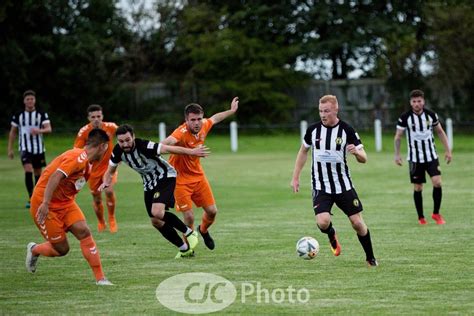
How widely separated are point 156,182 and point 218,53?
97.0 feet

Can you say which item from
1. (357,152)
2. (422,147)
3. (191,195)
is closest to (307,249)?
(357,152)

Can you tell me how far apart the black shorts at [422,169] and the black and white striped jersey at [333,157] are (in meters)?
4.56

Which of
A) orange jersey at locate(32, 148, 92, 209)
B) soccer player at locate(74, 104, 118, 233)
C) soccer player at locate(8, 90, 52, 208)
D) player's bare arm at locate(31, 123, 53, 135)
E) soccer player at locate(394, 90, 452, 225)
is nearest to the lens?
orange jersey at locate(32, 148, 92, 209)

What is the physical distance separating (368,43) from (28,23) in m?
14.7

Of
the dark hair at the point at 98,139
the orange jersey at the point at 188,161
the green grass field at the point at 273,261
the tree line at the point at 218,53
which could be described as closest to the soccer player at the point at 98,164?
the green grass field at the point at 273,261

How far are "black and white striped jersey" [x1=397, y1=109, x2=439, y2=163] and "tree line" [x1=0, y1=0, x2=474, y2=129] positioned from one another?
77.4ft

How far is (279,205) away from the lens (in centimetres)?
1797

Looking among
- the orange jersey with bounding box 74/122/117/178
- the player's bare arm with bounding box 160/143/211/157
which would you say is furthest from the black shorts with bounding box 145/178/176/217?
the orange jersey with bounding box 74/122/117/178

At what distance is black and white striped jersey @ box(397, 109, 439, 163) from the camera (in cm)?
1443

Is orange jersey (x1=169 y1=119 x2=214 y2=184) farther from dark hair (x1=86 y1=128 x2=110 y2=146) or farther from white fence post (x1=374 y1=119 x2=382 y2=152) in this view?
white fence post (x1=374 y1=119 x2=382 y2=152)

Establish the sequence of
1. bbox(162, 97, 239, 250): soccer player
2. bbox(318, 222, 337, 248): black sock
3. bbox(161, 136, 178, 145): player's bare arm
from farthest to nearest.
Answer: bbox(162, 97, 239, 250): soccer player
bbox(161, 136, 178, 145): player's bare arm
bbox(318, 222, 337, 248): black sock

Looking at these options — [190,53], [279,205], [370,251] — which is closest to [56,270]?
[370,251]

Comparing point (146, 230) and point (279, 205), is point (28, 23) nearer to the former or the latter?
point (279, 205)

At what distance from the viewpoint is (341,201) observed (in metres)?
10.1
